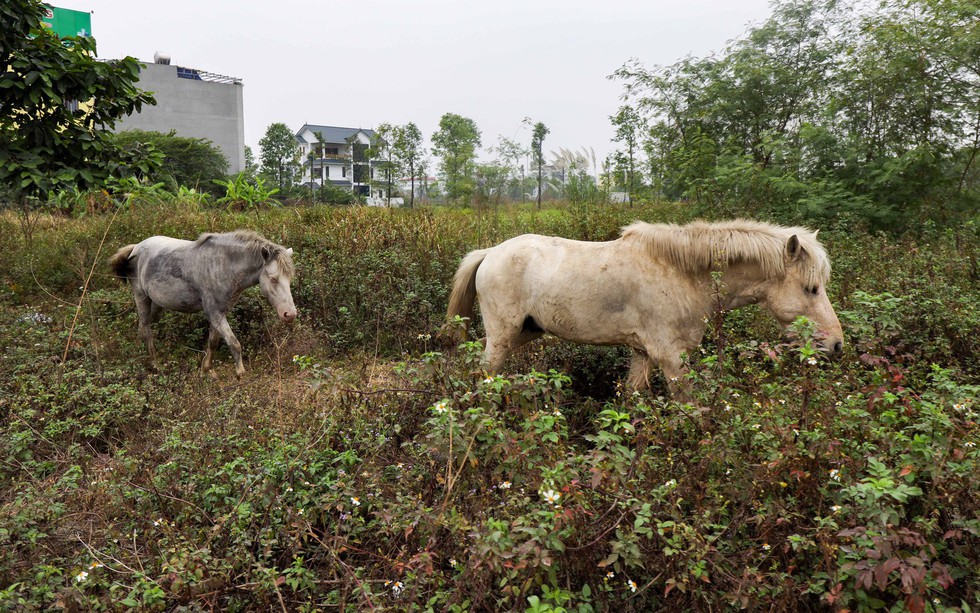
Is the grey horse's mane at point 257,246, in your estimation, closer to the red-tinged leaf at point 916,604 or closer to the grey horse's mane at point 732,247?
the grey horse's mane at point 732,247

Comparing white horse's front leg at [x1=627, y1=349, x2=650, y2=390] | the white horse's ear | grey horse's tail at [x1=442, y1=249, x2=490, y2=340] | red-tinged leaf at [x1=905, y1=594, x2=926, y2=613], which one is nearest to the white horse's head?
the white horse's ear

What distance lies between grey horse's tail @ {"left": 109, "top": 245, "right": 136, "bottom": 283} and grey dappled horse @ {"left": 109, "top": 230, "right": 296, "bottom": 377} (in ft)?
1.10

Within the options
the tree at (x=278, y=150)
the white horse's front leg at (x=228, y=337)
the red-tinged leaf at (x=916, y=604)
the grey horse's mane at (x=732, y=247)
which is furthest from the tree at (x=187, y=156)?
the red-tinged leaf at (x=916, y=604)

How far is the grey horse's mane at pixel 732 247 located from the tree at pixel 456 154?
760cm

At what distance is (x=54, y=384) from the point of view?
477 centimetres

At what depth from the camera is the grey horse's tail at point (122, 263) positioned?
20.9ft

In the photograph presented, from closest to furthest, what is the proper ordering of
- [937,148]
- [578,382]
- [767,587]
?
[767,587], [578,382], [937,148]

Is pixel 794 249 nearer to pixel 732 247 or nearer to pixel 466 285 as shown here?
pixel 732 247

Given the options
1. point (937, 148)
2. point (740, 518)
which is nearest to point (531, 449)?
point (740, 518)

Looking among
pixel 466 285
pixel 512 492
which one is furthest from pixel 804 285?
pixel 512 492

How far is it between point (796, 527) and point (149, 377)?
5258mm

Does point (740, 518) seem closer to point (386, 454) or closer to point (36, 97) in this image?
point (386, 454)

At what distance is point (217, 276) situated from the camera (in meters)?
5.91

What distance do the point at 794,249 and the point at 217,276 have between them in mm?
5239
